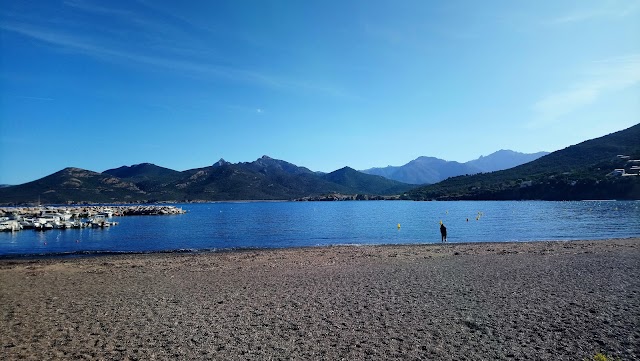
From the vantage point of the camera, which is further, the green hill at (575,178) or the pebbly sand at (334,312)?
the green hill at (575,178)

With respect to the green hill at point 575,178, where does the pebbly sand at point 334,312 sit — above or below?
below

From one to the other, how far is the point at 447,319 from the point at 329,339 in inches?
141

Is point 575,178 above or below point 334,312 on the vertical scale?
above

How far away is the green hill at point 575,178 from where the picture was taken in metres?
127

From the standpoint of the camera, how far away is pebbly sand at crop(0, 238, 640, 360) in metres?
9.09

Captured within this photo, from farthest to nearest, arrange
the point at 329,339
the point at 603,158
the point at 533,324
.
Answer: the point at 603,158 < the point at 533,324 < the point at 329,339

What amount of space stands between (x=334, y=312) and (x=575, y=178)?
154588 mm

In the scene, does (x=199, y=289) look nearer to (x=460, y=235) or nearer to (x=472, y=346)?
(x=472, y=346)

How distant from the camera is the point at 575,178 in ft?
456

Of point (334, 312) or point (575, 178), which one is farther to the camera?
point (575, 178)

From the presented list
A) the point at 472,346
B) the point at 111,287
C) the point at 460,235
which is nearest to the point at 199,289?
the point at 111,287

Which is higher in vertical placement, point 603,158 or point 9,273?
point 603,158

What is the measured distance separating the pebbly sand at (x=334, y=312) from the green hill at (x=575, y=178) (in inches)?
5036

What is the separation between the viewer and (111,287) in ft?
56.3
